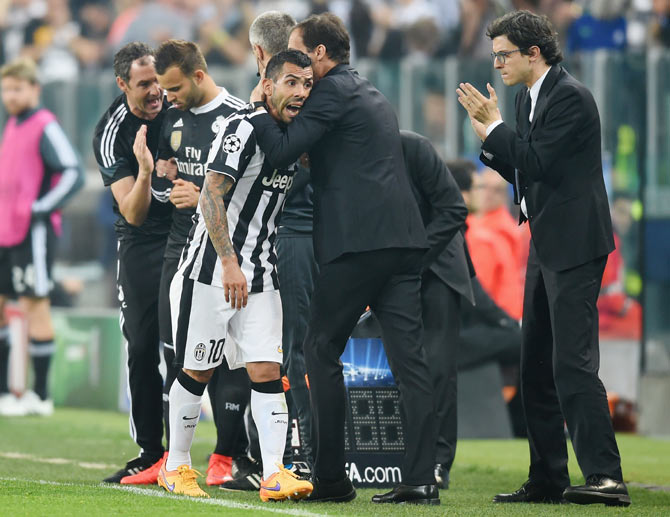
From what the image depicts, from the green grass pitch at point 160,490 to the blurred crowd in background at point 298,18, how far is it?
159 inches

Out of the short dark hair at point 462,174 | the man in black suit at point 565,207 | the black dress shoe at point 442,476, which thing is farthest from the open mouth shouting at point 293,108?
the short dark hair at point 462,174

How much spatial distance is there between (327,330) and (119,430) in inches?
187

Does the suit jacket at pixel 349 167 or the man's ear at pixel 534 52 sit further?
the man's ear at pixel 534 52

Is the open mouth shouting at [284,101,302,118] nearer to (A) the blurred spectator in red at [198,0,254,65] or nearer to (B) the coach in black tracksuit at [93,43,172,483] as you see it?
(B) the coach in black tracksuit at [93,43,172,483]

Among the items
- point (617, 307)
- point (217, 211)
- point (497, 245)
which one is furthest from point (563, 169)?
point (617, 307)

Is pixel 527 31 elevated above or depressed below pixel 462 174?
above

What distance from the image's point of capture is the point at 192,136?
22.3 feet

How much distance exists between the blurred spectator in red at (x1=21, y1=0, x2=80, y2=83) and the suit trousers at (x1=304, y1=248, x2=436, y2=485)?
41.3 ft

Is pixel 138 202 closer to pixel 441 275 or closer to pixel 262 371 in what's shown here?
pixel 262 371

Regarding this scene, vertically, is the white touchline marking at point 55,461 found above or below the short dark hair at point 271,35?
below

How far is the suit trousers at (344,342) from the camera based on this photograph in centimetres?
623

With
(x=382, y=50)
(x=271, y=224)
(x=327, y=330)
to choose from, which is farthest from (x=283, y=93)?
(x=382, y=50)

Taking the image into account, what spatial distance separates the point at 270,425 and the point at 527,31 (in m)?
2.14

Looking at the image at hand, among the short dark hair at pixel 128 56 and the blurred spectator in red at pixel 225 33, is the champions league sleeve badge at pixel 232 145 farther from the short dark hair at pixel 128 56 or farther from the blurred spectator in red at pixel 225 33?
the blurred spectator in red at pixel 225 33
